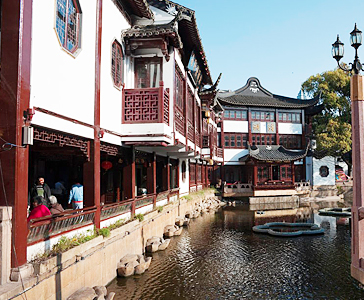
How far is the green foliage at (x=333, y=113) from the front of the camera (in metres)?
34.6

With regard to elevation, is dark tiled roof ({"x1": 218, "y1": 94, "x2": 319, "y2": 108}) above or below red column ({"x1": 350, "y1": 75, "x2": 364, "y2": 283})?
above

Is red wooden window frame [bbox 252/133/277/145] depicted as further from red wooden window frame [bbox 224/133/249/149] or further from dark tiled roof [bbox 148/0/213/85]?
dark tiled roof [bbox 148/0/213/85]

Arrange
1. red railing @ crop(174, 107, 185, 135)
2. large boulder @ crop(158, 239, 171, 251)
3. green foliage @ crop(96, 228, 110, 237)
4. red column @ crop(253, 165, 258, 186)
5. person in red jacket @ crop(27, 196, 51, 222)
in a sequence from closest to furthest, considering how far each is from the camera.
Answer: person in red jacket @ crop(27, 196, 51, 222)
green foliage @ crop(96, 228, 110, 237)
large boulder @ crop(158, 239, 171, 251)
red railing @ crop(174, 107, 185, 135)
red column @ crop(253, 165, 258, 186)

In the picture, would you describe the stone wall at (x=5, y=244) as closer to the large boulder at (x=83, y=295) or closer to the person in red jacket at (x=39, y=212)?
the large boulder at (x=83, y=295)

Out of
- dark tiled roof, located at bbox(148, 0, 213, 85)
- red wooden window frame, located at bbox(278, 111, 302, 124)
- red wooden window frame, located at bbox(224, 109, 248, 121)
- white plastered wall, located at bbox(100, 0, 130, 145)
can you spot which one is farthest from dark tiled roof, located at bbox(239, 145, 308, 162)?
white plastered wall, located at bbox(100, 0, 130, 145)

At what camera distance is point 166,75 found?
12297 mm

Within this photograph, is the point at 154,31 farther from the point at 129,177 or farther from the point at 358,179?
the point at 358,179

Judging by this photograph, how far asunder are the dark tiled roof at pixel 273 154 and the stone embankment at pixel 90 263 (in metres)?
20.1

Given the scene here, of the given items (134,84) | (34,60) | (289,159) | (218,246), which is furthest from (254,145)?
(34,60)

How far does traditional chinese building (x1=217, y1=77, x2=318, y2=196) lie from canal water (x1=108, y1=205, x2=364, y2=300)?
17.8 m

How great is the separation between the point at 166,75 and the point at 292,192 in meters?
23.2

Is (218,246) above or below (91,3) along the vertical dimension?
below

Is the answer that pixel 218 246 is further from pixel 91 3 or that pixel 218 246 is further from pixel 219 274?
pixel 91 3

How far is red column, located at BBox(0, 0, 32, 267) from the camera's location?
5.32 meters
